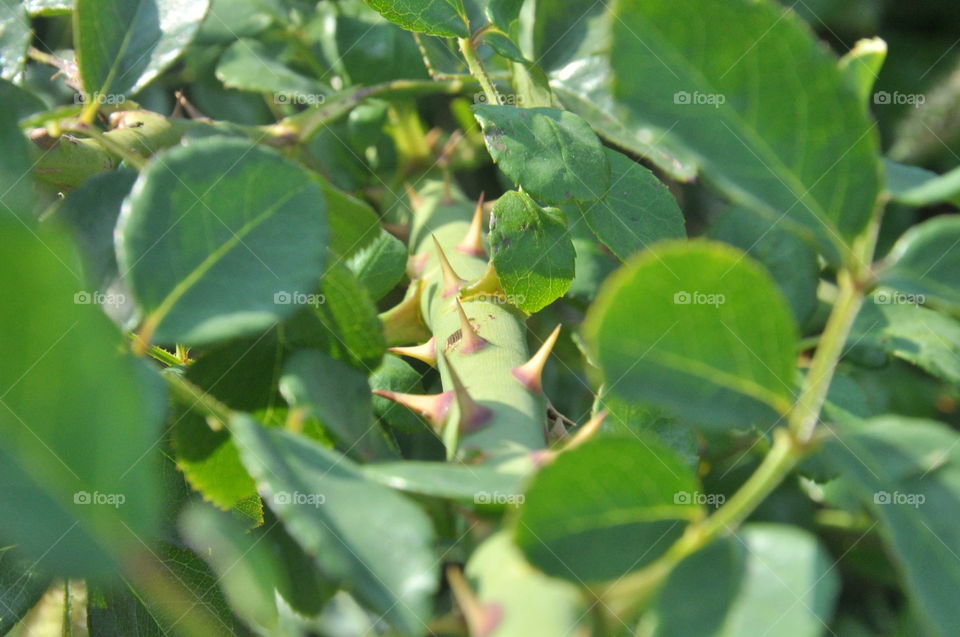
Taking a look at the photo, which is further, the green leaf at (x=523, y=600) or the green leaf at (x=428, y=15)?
the green leaf at (x=428, y=15)

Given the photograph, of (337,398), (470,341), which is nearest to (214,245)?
(337,398)

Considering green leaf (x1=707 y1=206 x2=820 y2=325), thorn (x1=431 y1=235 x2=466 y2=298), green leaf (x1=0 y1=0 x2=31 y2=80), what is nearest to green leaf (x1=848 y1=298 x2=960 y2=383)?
green leaf (x1=707 y1=206 x2=820 y2=325)

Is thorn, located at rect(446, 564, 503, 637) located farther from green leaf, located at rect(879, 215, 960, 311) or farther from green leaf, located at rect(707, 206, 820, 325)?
green leaf, located at rect(707, 206, 820, 325)

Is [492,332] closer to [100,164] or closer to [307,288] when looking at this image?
[307,288]

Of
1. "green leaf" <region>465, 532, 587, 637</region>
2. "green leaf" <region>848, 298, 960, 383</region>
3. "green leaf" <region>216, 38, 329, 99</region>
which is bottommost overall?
"green leaf" <region>848, 298, 960, 383</region>

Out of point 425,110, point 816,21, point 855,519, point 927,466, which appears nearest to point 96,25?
point 425,110

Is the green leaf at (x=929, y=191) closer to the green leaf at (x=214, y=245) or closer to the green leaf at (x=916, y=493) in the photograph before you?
the green leaf at (x=916, y=493)

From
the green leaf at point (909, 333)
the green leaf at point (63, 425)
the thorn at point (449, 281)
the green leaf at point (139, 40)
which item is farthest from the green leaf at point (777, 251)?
the green leaf at point (63, 425)
